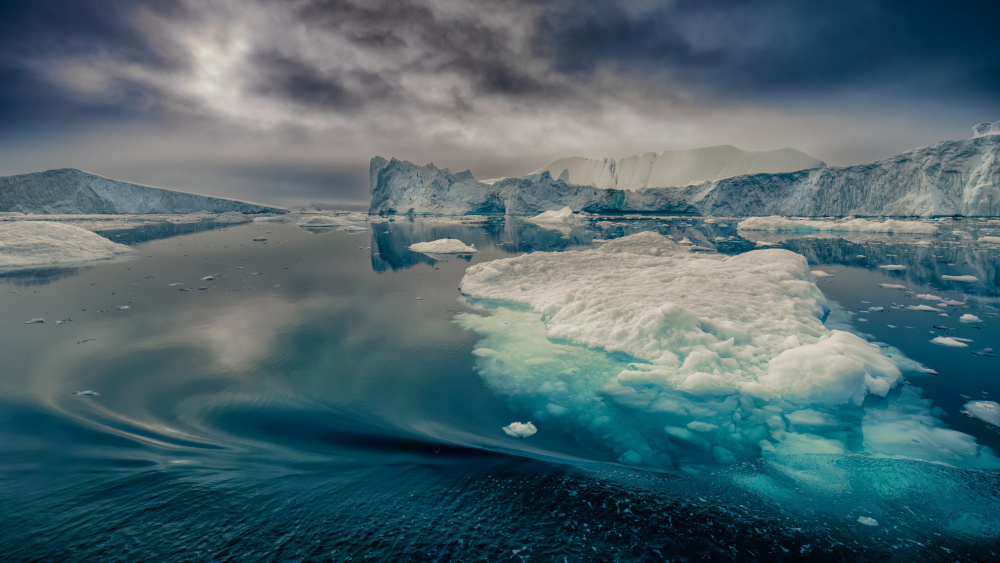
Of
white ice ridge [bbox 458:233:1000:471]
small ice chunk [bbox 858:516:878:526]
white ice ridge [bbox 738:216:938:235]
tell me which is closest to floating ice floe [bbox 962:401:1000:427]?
white ice ridge [bbox 458:233:1000:471]

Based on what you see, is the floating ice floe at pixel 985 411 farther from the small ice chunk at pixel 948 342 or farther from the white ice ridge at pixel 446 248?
the white ice ridge at pixel 446 248

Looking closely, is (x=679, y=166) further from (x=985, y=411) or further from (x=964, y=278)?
(x=985, y=411)

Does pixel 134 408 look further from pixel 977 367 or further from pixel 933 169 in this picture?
pixel 933 169

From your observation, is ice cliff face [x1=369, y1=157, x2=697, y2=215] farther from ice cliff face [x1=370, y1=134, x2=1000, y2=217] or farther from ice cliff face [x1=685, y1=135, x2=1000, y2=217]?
ice cliff face [x1=685, y1=135, x2=1000, y2=217]

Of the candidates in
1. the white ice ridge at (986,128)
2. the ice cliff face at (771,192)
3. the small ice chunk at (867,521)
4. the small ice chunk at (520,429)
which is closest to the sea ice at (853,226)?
the ice cliff face at (771,192)

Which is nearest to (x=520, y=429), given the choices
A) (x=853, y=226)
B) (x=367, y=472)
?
(x=367, y=472)

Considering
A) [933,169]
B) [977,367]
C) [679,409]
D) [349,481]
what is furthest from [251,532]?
[933,169]
